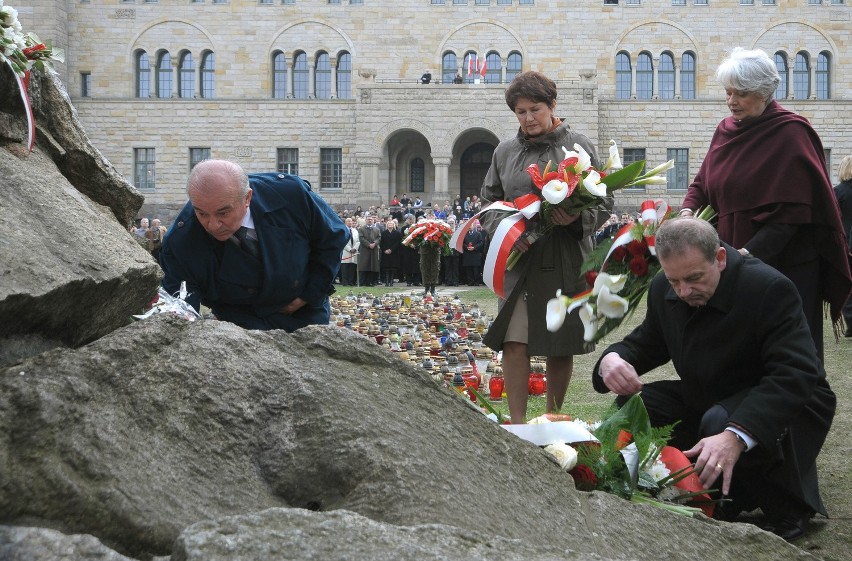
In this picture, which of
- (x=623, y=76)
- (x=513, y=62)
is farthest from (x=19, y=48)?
(x=623, y=76)

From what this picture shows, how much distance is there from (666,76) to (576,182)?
3752 centimetres

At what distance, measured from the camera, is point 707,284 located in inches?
137

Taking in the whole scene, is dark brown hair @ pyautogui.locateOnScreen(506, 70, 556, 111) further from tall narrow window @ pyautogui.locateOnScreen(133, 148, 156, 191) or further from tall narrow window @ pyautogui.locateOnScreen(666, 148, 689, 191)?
tall narrow window @ pyautogui.locateOnScreen(133, 148, 156, 191)

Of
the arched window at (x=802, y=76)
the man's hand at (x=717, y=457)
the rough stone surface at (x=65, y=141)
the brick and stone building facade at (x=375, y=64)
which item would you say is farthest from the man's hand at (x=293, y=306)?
the arched window at (x=802, y=76)

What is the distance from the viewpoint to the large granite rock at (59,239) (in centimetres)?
229

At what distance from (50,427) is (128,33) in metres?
41.3

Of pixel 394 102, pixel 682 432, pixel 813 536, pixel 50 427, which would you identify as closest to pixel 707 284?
pixel 682 432

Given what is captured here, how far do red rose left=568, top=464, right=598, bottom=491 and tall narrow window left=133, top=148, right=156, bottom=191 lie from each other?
39169 millimetres

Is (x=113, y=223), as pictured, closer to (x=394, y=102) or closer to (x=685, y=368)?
(x=685, y=368)

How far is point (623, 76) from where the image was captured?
39906mm

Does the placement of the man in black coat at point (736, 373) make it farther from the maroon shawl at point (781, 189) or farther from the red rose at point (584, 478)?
the maroon shawl at point (781, 189)

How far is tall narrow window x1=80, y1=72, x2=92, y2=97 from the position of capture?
39906 millimetres

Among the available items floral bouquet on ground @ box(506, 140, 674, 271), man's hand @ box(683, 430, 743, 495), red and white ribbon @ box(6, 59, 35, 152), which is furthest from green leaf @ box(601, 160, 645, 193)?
red and white ribbon @ box(6, 59, 35, 152)

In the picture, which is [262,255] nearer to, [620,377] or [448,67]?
[620,377]
